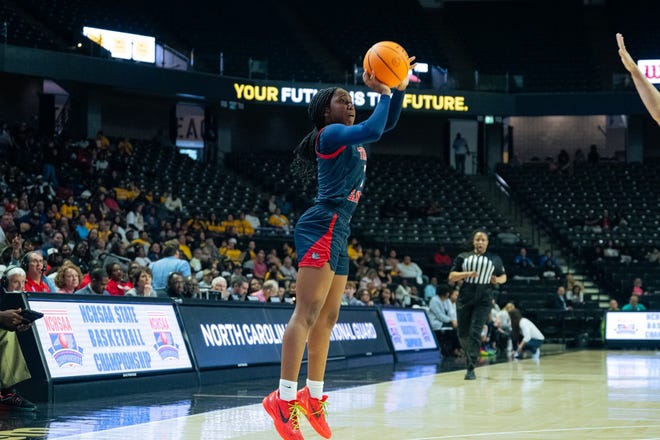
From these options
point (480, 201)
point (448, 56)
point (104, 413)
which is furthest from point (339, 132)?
point (448, 56)

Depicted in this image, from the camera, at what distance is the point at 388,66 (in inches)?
235

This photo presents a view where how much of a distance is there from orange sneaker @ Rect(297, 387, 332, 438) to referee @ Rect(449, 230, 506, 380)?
22.9ft

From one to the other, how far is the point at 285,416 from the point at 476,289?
25.1 ft

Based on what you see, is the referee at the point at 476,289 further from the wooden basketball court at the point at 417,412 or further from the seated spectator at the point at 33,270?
the seated spectator at the point at 33,270

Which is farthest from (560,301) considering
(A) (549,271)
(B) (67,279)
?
(B) (67,279)

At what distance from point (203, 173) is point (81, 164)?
198 inches

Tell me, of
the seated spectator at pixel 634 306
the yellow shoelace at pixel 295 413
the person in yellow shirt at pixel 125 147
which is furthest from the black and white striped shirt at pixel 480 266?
the person in yellow shirt at pixel 125 147

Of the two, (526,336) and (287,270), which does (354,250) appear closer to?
(287,270)

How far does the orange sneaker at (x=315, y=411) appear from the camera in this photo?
612cm

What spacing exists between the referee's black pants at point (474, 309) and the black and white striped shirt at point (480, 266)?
8cm

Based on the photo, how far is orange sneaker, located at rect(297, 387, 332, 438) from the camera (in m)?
6.12

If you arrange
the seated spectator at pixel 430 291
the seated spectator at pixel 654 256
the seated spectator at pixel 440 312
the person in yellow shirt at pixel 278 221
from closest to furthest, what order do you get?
the seated spectator at pixel 440 312 → the seated spectator at pixel 430 291 → the person in yellow shirt at pixel 278 221 → the seated spectator at pixel 654 256

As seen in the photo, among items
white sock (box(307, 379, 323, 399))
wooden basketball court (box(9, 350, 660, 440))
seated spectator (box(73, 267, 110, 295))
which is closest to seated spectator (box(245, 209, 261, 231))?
wooden basketball court (box(9, 350, 660, 440))

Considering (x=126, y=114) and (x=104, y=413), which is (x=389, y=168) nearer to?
(x=126, y=114)
